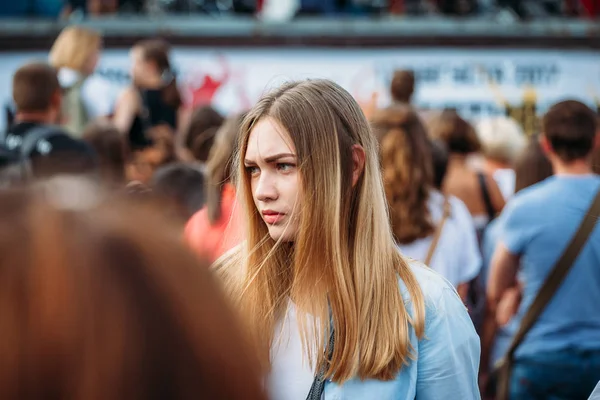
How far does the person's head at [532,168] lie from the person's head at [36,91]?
2419mm

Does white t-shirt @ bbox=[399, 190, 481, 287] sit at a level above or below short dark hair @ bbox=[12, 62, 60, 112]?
below

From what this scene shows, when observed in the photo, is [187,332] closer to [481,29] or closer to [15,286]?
[15,286]

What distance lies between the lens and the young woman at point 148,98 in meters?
6.47

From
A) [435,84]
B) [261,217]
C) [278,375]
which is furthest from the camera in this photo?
[435,84]

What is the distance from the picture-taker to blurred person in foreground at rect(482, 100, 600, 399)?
3.65 m

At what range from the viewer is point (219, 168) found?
3904mm

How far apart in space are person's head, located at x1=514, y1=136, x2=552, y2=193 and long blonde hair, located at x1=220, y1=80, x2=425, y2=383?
2765mm

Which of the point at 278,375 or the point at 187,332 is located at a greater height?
the point at 187,332

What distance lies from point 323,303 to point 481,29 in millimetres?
7317

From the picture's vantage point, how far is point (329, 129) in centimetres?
213

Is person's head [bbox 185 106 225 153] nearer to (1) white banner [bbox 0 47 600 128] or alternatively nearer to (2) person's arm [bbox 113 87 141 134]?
(2) person's arm [bbox 113 87 141 134]

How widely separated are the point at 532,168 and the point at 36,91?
8.33 ft

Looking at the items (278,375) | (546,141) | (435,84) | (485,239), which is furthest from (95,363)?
(435,84)

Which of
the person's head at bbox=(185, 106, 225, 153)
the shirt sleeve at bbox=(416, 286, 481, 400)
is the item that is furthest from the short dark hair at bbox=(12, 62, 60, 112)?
the shirt sleeve at bbox=(416, 286, 481, 400)
